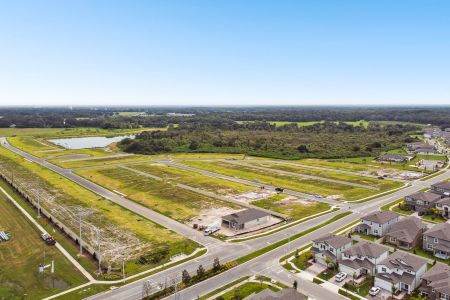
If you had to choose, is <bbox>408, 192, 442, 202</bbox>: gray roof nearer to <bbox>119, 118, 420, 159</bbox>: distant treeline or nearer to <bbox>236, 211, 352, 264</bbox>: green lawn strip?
<bbox>236, 211, 352, 264</bbox>: green lawn strip

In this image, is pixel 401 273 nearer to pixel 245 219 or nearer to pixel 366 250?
pixel 366 250

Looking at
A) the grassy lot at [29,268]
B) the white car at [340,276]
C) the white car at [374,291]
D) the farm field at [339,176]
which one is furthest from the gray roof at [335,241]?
the farm field at [339,176]

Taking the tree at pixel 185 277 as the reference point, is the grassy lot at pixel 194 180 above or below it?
below

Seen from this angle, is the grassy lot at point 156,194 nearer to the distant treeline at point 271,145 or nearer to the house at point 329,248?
the house at point 329,248

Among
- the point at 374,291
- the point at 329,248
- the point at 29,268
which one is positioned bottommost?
the point at 29,268

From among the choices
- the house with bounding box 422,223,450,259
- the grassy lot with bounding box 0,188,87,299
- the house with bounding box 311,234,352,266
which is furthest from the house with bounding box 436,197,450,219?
the grassy lot with bounding box 0,188,87,299

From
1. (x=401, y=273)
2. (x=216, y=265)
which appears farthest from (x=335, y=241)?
(x=216, y=265)
